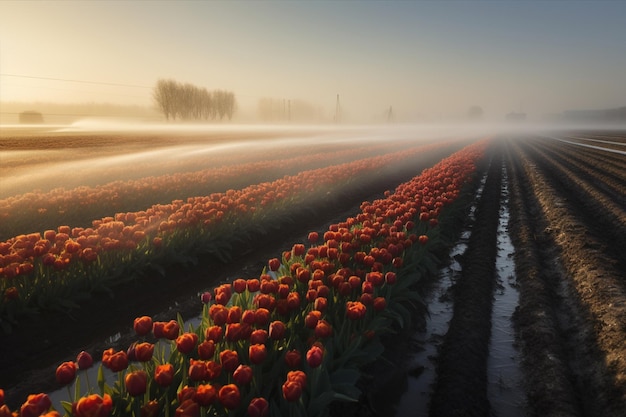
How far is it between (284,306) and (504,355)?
3250mm

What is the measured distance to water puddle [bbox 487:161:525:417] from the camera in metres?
4.04

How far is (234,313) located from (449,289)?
4.96m

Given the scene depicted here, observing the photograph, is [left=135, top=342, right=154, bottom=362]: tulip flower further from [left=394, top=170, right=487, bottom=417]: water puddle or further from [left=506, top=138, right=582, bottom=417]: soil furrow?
[left=506, top=138, right=582, bottom=417]: soil furrow

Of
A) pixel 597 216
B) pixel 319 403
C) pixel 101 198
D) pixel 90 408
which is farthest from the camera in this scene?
pixel 597 216

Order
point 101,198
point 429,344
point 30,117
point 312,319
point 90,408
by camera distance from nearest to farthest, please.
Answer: point 90,408 → point 312,319 → point 429,344 → point 101,198 → point 30,117

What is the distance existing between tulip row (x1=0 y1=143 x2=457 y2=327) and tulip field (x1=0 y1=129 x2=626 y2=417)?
3cm

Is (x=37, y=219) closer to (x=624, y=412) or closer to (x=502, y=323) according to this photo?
(x=502, y=323)

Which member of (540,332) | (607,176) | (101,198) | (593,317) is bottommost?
(540,332)

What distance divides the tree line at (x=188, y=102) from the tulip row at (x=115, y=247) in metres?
113

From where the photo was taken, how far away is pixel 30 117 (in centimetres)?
10656

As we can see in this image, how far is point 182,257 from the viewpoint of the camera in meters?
7.32

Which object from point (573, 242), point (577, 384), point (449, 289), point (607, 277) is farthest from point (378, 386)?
point (573, 242)

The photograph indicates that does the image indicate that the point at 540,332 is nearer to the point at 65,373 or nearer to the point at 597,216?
the point at 65,373

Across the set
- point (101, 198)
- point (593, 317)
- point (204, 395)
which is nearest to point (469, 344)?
point (593, 317)
